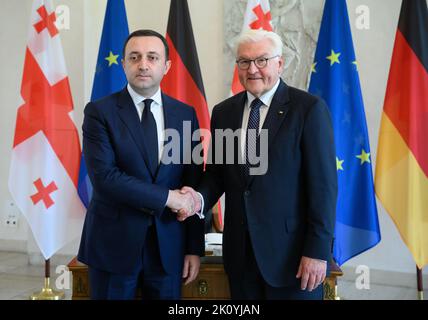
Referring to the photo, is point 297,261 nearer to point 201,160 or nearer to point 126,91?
point 201,160

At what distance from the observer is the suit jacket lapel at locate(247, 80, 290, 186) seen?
159 centimetres

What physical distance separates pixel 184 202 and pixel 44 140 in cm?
205

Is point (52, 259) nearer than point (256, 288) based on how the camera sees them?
No

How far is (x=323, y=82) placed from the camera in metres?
3.18

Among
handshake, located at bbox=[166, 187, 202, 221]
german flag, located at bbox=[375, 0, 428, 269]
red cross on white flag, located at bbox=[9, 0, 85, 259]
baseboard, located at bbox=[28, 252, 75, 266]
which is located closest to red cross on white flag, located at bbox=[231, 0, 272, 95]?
german flag, located at bbox=[375, 0, 428, 269]

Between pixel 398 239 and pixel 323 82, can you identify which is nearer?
pixel 323 82

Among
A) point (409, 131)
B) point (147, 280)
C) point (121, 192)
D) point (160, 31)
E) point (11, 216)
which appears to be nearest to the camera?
point (121, 192)

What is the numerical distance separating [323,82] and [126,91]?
6.03 ft

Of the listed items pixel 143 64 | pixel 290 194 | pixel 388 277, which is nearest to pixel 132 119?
pixel 143 64

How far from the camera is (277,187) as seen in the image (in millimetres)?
1571

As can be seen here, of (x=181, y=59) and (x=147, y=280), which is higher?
(x=181, y=59)

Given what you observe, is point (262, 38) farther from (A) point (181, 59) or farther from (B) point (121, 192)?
(A) point (181, 59)

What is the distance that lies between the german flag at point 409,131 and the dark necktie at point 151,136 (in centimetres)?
194
